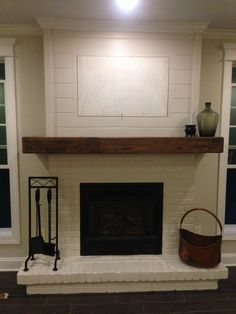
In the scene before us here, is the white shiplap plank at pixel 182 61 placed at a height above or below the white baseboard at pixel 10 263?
above

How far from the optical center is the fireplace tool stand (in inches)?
116

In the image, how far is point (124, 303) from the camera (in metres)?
2.71

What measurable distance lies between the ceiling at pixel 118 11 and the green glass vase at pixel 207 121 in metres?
0.79

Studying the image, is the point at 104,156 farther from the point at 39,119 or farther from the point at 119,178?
the point at 39,119

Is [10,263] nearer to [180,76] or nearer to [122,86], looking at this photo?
[122,86]

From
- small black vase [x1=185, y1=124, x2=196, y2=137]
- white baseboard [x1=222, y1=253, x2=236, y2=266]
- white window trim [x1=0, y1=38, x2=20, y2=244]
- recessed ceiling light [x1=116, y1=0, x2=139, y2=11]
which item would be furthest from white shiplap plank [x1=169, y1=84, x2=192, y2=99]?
white baseboard [x1=222, y1=253, x2=236, y2=266]

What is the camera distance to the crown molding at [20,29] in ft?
9.80

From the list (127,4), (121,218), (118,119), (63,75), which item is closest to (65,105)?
(63,75)

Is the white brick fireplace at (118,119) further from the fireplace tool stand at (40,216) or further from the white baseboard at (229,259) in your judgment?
the white baseboard at (229,259)

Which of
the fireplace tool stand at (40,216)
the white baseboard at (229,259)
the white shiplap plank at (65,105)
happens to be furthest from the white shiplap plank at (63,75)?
the white baseboard at (229,259)

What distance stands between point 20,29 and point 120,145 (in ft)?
5.07

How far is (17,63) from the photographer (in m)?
3.09


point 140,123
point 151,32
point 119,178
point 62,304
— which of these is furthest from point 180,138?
point 62,304

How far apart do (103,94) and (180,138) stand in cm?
87
